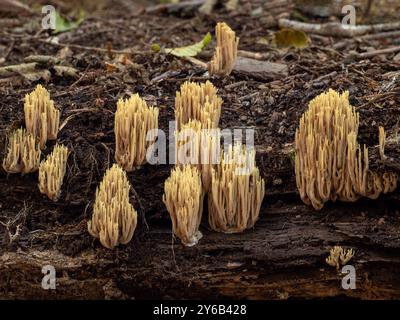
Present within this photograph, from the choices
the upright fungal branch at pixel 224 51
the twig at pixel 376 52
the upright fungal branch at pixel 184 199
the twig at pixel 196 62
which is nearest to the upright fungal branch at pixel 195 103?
the upright fungal branch at pixel 184 199

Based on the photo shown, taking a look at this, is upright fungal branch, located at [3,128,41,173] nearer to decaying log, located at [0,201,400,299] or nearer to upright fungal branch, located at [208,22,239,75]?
decaying log, located at [0,201,400,299]

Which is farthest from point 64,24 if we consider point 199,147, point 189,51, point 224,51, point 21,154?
point 199,147

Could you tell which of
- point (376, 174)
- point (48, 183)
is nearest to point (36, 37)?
point (48, 183)

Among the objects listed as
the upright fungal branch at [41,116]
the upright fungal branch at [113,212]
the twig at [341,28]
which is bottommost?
the upright fungal branch at [113,212]

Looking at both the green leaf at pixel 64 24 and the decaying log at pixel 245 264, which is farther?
the green leaf at pixel 64 24

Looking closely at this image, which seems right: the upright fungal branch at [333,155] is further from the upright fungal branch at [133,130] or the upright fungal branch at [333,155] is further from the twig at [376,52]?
the twig at [376,52]
